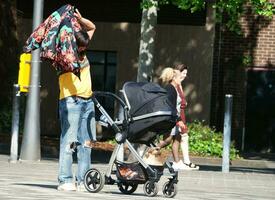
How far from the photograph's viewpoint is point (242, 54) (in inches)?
1074

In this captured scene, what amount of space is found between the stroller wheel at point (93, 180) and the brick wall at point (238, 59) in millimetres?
16851

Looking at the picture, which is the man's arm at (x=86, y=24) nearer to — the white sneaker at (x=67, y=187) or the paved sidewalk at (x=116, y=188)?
the white sneaker at (x=67, y=187)

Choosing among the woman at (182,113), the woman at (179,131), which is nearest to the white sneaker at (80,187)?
the woman at (179,131)

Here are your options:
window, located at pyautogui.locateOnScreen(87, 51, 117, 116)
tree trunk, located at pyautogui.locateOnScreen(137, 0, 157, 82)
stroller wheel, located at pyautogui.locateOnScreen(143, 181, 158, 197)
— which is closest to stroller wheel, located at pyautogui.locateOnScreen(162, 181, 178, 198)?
stroller wheel, located at pyautogui.locateOnScreen(143, 181, 158, 197)

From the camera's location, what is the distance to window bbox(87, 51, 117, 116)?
27922mm

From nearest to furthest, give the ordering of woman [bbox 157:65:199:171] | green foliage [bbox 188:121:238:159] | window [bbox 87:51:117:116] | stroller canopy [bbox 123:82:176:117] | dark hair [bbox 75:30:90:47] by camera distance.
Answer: dark hair [bbox 75:30:90:47] → stroller canopy [bbox 123:82:176:117] → woman [bbox 157:65:199:171] → green foliage [bbox 188:121:238:159] → window [bbox 87:51:117:116]

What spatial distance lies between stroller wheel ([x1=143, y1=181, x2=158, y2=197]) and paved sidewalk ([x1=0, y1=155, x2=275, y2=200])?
101mm

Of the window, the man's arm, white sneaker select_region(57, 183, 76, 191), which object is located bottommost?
white sneaker select_region(57, 183, 76, 191)

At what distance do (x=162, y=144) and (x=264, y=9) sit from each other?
184 inches

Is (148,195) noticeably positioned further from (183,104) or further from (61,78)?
(183,104)

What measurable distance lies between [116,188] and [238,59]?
15719 mm

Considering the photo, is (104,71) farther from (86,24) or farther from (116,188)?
(86,24)

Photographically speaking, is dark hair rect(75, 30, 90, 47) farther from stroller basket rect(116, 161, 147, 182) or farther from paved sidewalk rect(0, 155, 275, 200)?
paved sidewalk rect(0, 155, 275, 200)

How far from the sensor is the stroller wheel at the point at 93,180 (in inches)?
417
